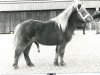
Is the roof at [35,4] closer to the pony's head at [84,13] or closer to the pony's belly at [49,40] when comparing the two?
the pony's head at [84,13]

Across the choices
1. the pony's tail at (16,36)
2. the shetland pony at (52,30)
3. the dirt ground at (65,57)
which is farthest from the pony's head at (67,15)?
the pony's tail at (16,36)

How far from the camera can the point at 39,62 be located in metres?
2.42

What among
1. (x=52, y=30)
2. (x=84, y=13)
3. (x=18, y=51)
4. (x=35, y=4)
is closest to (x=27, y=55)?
(x=18, y=51)

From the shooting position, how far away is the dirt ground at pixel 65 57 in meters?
2.32

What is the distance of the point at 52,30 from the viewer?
2262mm

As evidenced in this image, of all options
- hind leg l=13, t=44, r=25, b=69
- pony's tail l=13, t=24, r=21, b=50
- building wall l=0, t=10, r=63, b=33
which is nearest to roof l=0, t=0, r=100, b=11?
building wall l=0, t=10, r=63, b=33

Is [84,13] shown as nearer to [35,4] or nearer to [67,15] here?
[67,15]

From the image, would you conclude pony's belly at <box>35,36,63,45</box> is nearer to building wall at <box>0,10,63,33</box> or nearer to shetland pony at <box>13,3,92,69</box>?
shetland pony at <box>13,3,92,69</box>

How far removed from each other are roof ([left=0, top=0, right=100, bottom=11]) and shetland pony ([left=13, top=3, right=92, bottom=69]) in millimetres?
74

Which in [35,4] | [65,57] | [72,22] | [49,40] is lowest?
[65,57]

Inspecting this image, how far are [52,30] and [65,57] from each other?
282mm

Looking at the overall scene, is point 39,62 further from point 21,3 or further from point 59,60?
point 21,3

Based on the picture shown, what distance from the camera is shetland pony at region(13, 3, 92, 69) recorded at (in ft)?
7.32

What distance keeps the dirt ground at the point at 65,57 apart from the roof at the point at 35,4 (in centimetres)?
19
